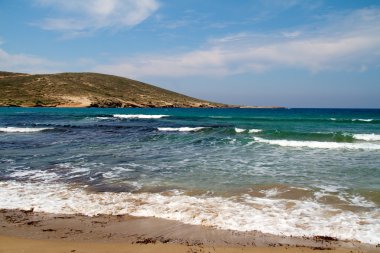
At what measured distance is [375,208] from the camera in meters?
7.87

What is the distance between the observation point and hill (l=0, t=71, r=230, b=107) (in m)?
91.6

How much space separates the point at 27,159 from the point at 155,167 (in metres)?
6.29

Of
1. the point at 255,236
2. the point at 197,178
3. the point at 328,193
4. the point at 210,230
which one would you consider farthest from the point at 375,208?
the point at 197,178

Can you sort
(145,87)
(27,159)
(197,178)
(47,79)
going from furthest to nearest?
(145,87)
(47,79)
(27,159)
(197,178)

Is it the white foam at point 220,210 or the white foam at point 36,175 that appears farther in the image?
the white foam at point 36,175

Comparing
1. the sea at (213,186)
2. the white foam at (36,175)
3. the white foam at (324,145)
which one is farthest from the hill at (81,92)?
the white foam at (36,175)

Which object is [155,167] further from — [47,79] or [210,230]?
[47,79]

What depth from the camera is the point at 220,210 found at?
25.1 ft

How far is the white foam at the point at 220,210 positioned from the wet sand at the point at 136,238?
1.19 ft

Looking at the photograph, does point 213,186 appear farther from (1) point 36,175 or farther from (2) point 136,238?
(1) point 36,175

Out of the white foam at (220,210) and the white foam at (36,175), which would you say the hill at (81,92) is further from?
the white foam at (220,210)

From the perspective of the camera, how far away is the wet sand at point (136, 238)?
554cm

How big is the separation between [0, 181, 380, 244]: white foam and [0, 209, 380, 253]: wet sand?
0.36 metres

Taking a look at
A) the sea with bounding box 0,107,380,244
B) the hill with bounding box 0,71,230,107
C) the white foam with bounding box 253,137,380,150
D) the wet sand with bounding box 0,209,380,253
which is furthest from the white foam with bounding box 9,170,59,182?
the hill with bounding box 0,71,230,107
